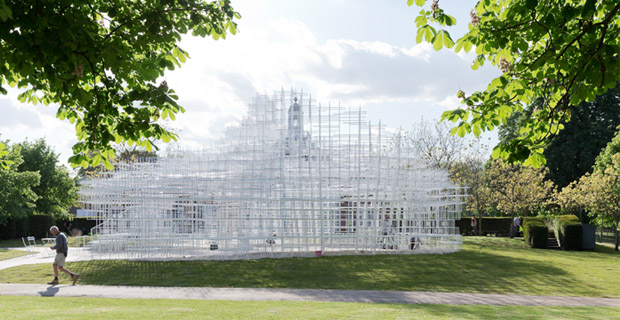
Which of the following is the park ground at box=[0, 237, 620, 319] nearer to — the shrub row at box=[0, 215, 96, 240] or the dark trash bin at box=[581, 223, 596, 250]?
the dark trash bin at box=[581, 223, 596, 250]

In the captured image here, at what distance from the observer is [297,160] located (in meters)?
21.8

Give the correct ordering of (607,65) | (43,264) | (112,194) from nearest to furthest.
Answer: (607,65)
(43,264)
(112,194)

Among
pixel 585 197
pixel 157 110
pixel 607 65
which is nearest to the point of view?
pixel 607 65

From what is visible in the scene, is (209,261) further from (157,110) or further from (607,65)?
(607,65)

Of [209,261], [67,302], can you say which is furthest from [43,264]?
[67,302]

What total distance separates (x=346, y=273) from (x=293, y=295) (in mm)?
4006

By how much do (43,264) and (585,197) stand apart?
26873 millimetres

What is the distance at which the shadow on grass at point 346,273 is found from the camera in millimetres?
15648

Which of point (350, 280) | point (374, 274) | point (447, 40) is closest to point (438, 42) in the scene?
point (447, 40)

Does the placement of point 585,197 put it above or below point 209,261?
above

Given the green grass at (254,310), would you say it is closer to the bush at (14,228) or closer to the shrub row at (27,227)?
the bush at (14,228)

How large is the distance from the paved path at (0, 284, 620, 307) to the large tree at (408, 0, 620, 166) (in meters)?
7.16

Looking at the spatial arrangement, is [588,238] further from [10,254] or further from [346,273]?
[10,254]

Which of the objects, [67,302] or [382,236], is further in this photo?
[382,236]
